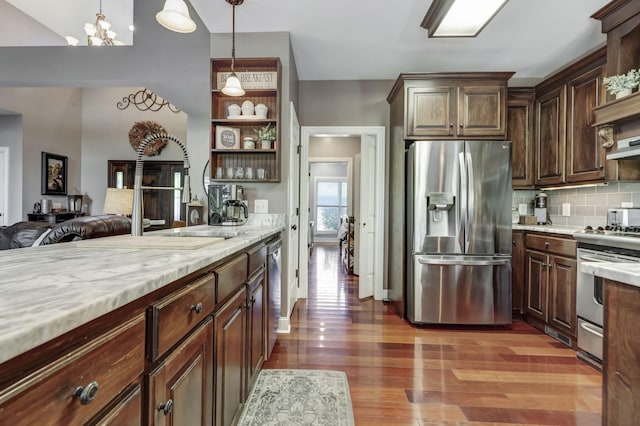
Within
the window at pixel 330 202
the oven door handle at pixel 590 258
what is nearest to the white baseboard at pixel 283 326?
the oven door handle at pixel 590 258

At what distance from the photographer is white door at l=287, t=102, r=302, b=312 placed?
2.98 meters

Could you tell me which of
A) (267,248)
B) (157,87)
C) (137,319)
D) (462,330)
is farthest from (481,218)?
(157,87)

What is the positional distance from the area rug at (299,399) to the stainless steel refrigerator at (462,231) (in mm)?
1305

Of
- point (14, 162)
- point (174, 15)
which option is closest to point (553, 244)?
point (174, 15)

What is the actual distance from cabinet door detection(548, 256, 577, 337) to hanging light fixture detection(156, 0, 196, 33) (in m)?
3.23

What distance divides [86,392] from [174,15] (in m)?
1.94

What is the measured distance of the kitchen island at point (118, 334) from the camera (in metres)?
0.45

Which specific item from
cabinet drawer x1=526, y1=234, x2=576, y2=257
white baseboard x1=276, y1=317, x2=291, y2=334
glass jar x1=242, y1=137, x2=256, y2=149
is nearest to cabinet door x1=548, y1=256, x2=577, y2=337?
cabinet drawer x1=526, y1=234, x2=576, y2=257

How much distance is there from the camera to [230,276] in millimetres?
1325

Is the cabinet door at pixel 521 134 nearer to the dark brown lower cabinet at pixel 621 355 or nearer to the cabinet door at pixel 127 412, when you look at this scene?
the dark brown lower cabinet at pixel 621 355

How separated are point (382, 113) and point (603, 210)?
239 cm

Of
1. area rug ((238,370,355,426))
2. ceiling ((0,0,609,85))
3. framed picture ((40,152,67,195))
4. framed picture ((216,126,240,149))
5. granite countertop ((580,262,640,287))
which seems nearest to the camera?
granite countertop ((580,262,640,287))

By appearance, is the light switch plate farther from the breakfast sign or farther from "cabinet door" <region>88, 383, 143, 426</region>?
"cabinet door" <region>88, 383, 143, 426</region>

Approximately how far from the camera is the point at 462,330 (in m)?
2.91
